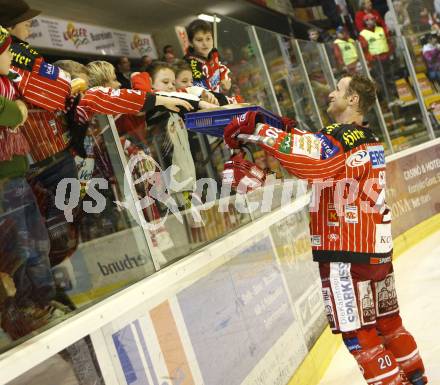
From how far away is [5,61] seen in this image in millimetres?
1823

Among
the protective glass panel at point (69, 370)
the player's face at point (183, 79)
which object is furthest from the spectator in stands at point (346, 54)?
the protective glass panel at point (69, 370)

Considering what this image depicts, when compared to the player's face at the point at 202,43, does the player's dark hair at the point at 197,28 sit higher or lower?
higher

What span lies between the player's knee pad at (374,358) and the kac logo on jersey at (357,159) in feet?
2.21

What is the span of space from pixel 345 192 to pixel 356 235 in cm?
18

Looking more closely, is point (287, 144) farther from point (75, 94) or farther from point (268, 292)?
point (268, 292)

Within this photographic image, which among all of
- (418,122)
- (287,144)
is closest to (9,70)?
(287,144)

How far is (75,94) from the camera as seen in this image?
7.20 feet

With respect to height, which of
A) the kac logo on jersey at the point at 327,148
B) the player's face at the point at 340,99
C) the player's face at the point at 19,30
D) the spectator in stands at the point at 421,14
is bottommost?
the kac logo on jersey at the point at 327,148

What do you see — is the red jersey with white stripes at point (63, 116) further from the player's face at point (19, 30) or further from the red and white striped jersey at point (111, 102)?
the player's face at point (19, 30)

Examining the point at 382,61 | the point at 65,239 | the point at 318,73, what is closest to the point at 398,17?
the point at 382,61

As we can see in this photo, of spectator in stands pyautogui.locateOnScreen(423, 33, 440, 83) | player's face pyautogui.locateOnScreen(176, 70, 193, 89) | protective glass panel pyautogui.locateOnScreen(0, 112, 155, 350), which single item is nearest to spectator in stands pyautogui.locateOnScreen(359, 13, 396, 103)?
spectator in stands pyautogui.locateOnScreen(423, 33, 440, 83)

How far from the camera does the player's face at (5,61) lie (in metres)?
1.81

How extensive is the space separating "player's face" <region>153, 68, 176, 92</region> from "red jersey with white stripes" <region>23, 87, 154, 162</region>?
611 millimetres

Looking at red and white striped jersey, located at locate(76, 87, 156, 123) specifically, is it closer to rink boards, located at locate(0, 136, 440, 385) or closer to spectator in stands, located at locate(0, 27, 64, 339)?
spectator in stands, located at locate(0, 27, 64, 339)
